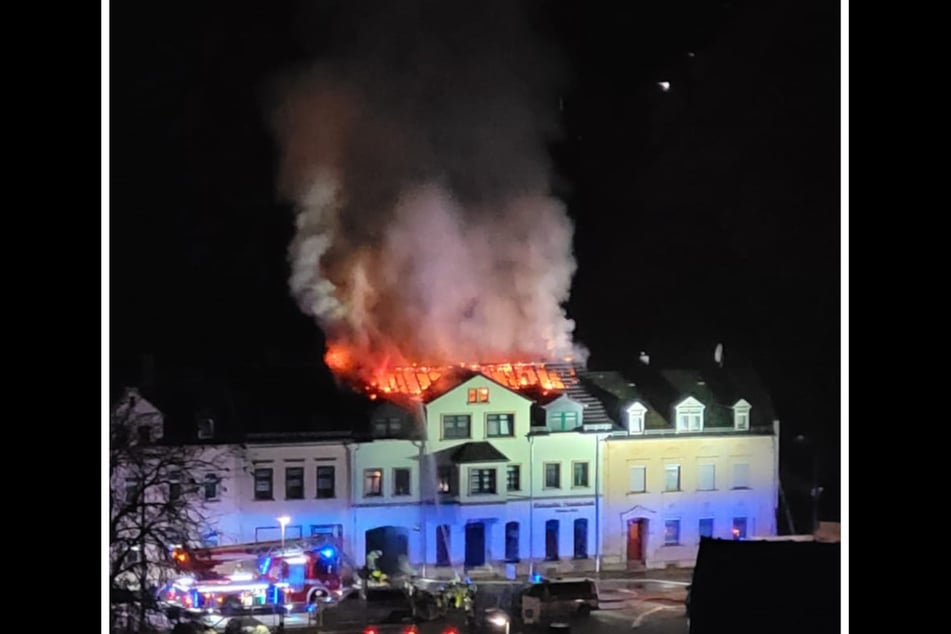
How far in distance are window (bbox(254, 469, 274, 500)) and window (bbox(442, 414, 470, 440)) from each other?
1.07ft

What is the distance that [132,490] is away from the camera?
1967 mm

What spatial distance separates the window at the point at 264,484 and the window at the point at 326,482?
9 cm

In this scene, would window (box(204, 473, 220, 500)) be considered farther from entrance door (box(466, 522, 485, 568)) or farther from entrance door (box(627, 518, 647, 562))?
entrance door (box(627, 518, 647, 562))

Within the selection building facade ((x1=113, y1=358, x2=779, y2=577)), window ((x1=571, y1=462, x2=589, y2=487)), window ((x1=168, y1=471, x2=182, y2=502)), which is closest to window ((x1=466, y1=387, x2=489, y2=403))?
building facade ((x1=113, y1=358, x2=779, y2=577))

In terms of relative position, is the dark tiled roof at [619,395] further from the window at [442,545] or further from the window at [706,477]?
the window at [442,545]

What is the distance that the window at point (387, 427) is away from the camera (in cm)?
202

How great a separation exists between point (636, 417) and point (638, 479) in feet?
0.38

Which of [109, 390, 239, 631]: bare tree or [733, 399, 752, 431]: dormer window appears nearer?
[109, 390, 239, 631]: bare tree

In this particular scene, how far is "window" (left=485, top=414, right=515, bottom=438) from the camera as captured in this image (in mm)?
2018

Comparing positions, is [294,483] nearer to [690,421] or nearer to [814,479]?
[690,421]

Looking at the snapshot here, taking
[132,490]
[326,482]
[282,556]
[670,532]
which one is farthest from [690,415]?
[132,490]
